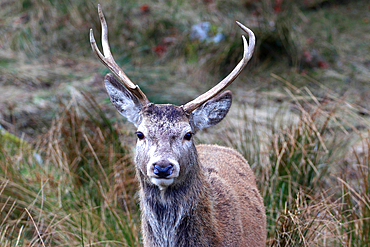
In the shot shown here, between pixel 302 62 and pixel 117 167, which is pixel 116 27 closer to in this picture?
pixel 302 62

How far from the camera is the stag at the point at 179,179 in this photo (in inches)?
120

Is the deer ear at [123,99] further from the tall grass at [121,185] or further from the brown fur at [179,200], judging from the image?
Result: the tall grass at [121,185]

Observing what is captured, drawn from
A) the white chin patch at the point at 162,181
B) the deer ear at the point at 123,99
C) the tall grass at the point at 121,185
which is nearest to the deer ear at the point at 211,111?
the deer ear at the point at 123,99

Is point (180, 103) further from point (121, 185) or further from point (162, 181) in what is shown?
point (162, 181)

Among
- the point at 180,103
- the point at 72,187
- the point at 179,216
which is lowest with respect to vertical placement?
the point at 179,216

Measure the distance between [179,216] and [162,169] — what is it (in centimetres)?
50

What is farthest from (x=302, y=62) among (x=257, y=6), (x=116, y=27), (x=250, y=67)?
(x=116, y=27)

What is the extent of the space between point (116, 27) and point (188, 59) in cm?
184

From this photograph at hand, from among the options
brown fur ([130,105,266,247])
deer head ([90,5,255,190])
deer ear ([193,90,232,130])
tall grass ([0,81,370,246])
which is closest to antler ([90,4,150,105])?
deer head ([90,5,255,190])

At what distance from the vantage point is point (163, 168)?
282cm

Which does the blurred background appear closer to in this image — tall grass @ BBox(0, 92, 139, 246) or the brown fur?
tall grass @ BBox(0, 92, 139, 246)

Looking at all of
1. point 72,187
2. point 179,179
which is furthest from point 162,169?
point 72,187

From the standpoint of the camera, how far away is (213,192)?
11.2 feet

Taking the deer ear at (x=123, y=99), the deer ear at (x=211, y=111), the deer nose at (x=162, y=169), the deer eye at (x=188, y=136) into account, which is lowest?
the deer nose at (x=162, y=169)
